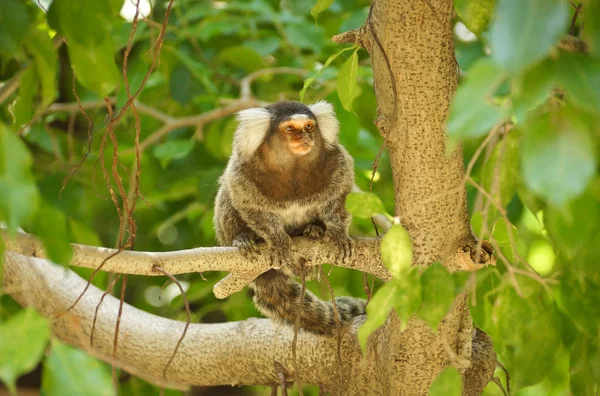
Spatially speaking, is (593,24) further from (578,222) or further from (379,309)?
(379,309)

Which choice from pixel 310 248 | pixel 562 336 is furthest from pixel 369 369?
pixel 562 336

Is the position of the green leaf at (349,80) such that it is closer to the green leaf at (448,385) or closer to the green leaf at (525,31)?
the green leaf at (448,385)

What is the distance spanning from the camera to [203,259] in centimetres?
223

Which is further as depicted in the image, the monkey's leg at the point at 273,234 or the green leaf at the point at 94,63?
the monkey's leg at the point at 273,234

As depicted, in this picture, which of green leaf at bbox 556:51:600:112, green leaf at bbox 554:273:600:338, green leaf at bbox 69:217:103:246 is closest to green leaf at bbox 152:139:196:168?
green leaf at bbox 69:217:103:246

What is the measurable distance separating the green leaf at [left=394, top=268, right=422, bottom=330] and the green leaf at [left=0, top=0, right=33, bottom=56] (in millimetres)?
842

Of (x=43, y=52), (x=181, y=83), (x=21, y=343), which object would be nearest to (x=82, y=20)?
→ (x=43, y=52)

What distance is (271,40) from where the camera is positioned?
160 inches

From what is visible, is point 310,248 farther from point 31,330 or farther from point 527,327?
point 31,330

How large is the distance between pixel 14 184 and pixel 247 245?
1.70m

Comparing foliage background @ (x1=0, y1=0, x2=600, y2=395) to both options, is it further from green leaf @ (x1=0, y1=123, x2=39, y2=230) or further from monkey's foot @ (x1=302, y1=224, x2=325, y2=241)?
monkey's foot @ (x1=302, y1=224, x2=325, y2=241)

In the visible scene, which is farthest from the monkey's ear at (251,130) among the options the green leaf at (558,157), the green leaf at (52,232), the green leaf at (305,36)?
the green leaf at (558,157)

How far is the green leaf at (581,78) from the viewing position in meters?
0.94

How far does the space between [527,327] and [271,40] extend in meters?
2.88
